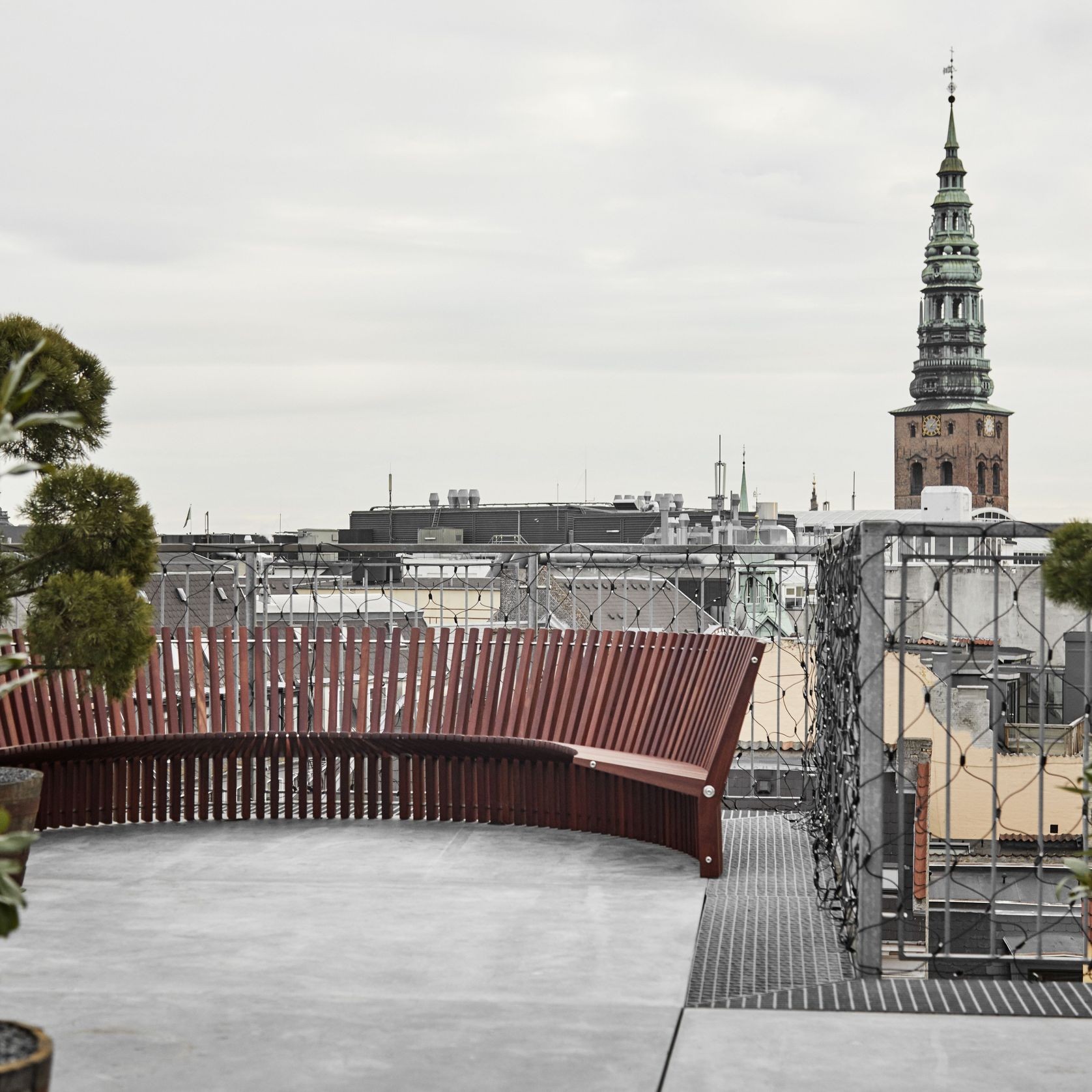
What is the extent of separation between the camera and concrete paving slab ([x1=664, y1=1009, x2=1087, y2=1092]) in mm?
4414

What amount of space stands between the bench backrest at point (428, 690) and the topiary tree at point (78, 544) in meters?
1.20

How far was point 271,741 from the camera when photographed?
28.0ft

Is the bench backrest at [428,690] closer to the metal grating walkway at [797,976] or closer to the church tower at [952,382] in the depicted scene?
the metal grating walkway at [797,976]

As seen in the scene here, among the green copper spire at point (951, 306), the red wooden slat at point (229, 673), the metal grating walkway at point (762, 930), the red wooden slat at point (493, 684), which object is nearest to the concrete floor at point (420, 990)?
the metal grating walkway at point (762, 930)

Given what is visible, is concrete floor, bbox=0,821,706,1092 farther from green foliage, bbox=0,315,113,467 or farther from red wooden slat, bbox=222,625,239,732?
green foliage, bbox=0,315,113,467

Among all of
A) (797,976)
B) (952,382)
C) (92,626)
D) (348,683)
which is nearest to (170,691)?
(348,683)

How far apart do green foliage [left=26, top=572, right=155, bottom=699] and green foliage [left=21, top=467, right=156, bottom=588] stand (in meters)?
0.24

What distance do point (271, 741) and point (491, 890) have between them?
6.70 feet

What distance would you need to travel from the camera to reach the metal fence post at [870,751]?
217 inches

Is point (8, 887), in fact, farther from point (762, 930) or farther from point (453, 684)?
point (453, 684)

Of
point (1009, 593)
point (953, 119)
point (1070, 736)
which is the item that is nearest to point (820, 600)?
point (1070, 736)

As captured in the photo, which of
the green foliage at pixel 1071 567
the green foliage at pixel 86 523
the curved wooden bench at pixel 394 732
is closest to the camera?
the green foliage at pixel 1071 567

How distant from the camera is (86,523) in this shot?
6.89m

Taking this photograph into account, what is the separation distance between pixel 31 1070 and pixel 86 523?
12.8ft
